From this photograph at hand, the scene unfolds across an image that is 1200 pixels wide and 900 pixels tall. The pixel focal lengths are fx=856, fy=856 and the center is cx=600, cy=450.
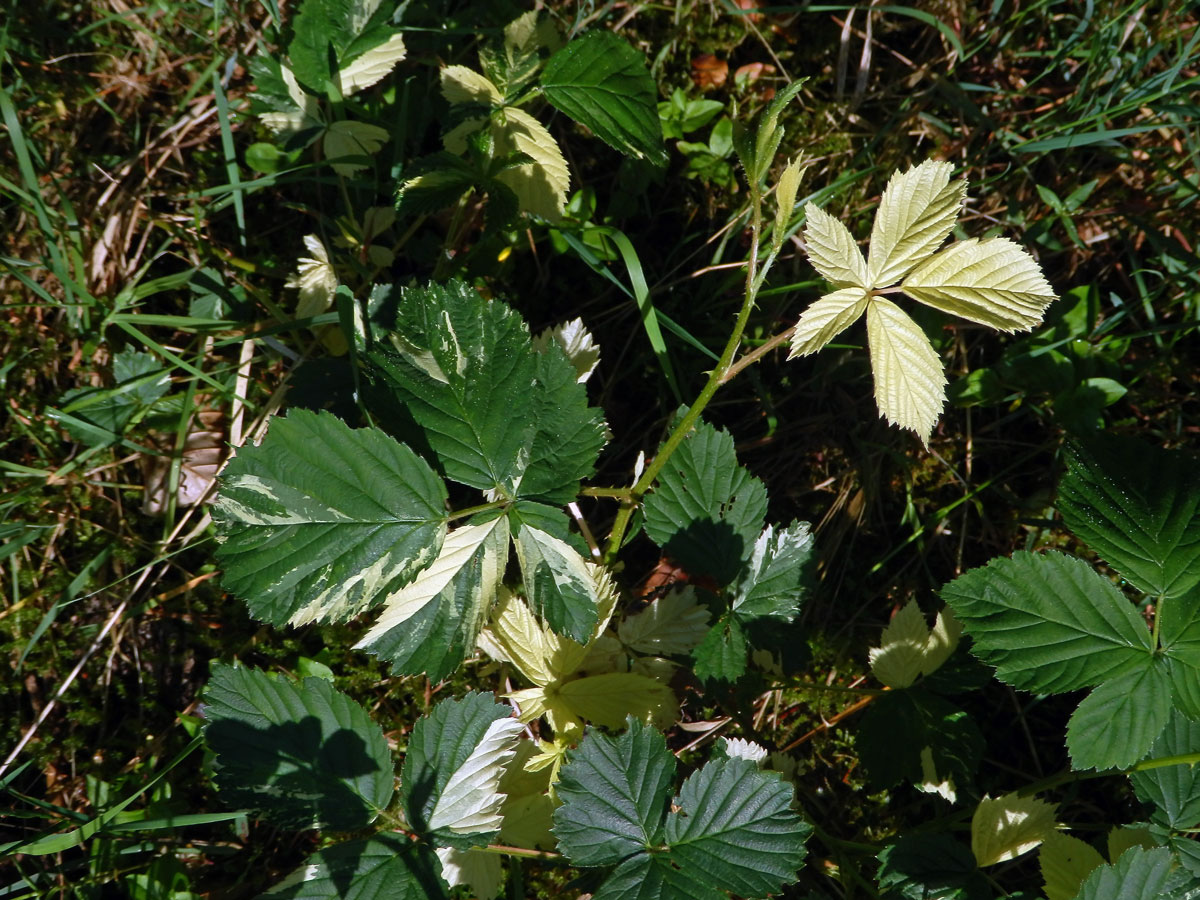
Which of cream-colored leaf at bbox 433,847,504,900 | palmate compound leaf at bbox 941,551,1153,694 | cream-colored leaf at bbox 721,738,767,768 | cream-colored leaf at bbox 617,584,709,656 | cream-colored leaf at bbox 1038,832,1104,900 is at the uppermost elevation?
palmate compound leaf at bbox 941,551,1153,694

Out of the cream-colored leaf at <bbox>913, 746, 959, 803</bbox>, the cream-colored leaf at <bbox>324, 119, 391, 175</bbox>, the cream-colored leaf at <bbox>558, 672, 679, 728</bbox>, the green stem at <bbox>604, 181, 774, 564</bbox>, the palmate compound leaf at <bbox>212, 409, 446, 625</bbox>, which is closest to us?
the green stem at <bbox>604, 181, 774, 564</bbox>

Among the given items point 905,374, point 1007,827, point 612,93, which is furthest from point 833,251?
point 1007,827

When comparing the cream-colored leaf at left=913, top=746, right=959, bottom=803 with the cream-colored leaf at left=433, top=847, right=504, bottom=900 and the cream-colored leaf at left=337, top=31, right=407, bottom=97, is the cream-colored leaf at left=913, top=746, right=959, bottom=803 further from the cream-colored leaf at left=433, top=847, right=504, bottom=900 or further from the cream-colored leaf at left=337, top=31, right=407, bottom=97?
the cream-colored leaf at left=337, top=31, right=407, bottom=97

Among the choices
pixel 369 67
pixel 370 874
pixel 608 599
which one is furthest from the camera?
pixel 369 67

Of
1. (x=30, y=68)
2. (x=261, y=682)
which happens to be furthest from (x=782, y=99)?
(x=30, y=68)

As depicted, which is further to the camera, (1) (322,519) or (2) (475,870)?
(2) (475,870)

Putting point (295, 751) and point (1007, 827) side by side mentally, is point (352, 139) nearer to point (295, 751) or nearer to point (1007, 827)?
point (295, 751)

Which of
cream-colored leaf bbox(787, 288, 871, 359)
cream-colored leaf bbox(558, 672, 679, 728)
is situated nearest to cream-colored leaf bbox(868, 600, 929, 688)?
cream-colored leaf bbox(558, 672, 679, 728)
